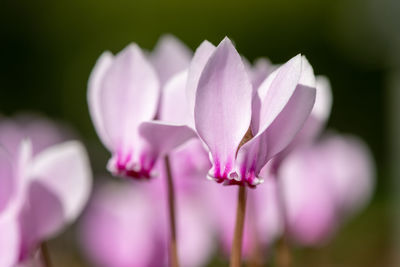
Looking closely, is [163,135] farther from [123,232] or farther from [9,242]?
[123,232]

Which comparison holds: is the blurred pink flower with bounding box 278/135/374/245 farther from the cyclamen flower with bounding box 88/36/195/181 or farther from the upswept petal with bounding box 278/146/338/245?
the cyclamen flower with bounding box 88/36/195/181

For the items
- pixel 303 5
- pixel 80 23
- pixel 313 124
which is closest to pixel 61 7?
pixel 80 23

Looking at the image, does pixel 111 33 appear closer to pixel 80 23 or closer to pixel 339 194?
pixel 80 23

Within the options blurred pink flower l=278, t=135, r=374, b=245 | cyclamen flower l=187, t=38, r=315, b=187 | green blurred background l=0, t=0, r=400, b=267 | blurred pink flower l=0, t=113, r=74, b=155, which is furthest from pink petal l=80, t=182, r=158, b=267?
green blurred background l=0, t=0, r=400, b=267

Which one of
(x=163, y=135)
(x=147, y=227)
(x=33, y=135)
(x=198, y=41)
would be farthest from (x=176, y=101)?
(x=198, y=41)

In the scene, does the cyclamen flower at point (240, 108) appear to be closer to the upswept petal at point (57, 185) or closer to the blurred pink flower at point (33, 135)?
the upswept petal at point (57, 185)
